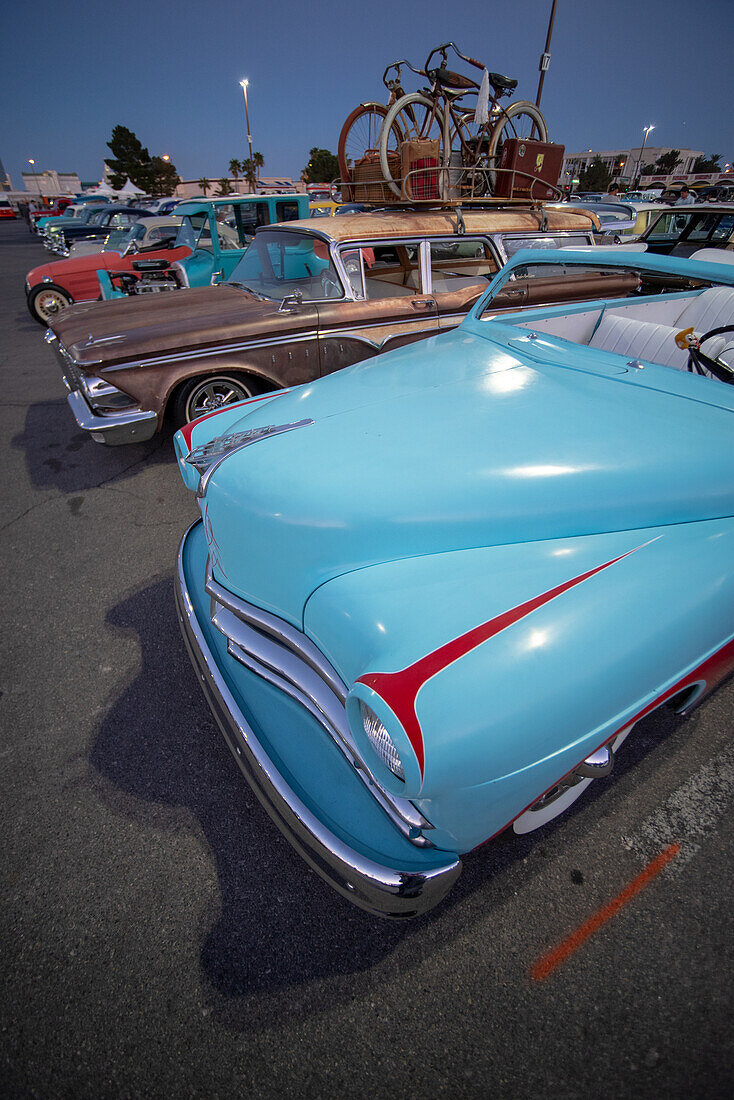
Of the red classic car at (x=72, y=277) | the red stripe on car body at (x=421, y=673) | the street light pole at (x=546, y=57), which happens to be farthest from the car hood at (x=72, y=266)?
the street light pole at (x=546, y=57)

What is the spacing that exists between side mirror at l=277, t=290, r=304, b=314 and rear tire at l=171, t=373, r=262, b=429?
1.92 ft

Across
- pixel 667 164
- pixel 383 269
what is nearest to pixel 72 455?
pixel 383 269

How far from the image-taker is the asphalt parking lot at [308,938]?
4.22ft

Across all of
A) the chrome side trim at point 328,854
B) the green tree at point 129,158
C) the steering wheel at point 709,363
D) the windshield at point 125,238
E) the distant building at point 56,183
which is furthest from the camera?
the distant building at point 56,183

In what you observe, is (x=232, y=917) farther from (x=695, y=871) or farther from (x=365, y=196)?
(x=365, y=196)

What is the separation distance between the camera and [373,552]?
150 cm

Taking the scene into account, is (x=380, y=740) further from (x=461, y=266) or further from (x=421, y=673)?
(x=461, y=266)

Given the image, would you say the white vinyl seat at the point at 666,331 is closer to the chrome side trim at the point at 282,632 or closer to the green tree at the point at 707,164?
the chrome side trim at the point at 282,632

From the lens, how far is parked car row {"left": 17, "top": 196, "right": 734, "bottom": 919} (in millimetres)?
1180

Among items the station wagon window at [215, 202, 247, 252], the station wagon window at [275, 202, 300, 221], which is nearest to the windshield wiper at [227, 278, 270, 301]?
the station wagon window at [215, 202, 247, 252]

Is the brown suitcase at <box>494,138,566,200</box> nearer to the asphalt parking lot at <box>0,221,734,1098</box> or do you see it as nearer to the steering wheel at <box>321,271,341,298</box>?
the steering wheel at <box>321,271,341,298</box>

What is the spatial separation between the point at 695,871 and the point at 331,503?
5.58 feet

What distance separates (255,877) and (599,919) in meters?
1.09

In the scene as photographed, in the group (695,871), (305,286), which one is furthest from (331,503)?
(305,286)
